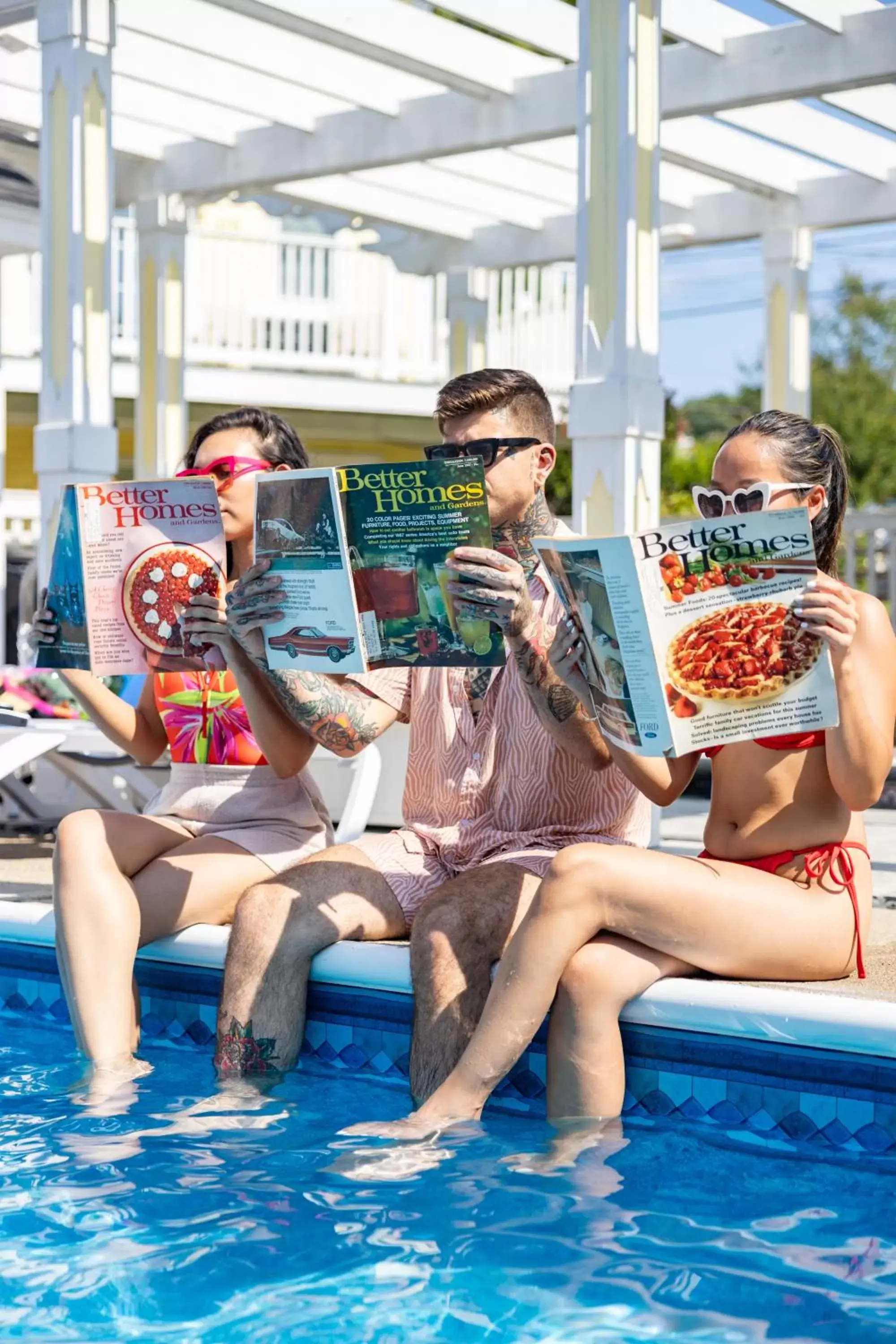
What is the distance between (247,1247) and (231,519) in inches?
60.9

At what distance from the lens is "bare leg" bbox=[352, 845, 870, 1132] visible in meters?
2.67

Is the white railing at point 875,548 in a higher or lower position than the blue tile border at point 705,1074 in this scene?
higher

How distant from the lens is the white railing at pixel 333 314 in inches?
591

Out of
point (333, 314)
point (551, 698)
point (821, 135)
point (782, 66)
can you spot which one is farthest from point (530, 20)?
point (333, 314)

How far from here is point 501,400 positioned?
3.01 meters

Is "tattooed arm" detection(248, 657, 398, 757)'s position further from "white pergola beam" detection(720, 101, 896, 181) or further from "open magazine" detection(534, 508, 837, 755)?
"white pergola beam" detection(720, 101, 896, 181)

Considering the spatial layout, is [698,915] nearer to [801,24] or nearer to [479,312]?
[801,24]

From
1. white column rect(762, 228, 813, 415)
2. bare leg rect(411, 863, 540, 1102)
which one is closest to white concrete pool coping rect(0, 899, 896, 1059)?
bare leg rect(411, 863, 540, 1102)

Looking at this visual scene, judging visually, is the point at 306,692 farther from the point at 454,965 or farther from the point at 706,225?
the point at 706,225

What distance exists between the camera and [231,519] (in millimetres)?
3377

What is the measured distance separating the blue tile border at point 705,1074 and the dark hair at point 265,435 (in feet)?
3.69

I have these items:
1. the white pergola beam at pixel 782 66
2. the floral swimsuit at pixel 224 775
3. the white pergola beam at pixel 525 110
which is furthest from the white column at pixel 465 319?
the floral swimsuit at pixel 224 775

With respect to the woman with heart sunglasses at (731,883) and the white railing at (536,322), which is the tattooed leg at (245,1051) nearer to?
the woman with heart sunglasses at (731,883)

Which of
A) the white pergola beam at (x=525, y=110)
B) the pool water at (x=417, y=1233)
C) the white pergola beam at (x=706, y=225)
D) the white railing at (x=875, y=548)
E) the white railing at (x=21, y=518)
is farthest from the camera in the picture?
the white railing at (x=21, y=518)
